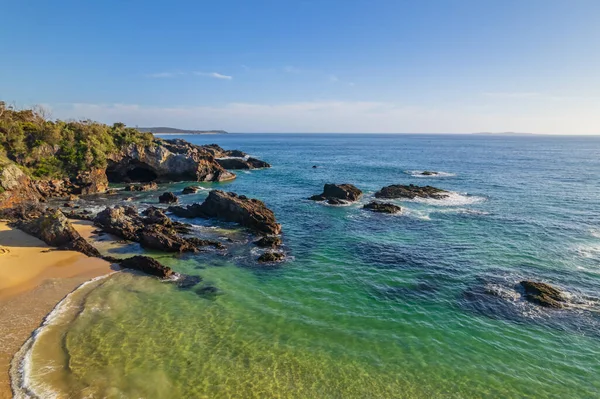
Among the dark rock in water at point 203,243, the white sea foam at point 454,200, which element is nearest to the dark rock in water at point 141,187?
the dark rock in water at point 203,243

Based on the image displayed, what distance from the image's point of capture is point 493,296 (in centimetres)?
A: 2314

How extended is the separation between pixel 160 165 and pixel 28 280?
45265 mm

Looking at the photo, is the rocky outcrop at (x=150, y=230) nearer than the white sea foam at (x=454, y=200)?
Yes

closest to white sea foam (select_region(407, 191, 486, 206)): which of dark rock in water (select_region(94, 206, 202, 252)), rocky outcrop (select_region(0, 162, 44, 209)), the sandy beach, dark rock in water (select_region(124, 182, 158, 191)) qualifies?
dark rock in water (select_region(94, 206, 202, 252))

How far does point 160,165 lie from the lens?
65812 millimetres

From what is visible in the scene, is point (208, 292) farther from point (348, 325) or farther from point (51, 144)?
point (51, 144)

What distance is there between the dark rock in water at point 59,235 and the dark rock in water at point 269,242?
13368 mm

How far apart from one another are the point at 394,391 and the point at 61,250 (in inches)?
1073

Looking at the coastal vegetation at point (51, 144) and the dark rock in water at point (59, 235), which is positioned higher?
the coastal vegetation at point (51, 144)

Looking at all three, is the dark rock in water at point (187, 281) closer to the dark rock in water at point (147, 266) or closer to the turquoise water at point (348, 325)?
the turquoise water at point (348, 325)

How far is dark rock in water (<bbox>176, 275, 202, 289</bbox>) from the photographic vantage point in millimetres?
23948

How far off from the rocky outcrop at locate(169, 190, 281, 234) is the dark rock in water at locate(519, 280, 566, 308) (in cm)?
2200

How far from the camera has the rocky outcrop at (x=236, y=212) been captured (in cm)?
3659

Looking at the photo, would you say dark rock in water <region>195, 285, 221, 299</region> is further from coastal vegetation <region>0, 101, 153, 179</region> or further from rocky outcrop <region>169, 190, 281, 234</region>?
coastal vegetation <region>0, 101, 153, 179</region>
